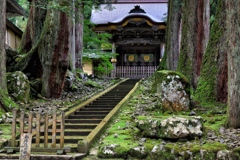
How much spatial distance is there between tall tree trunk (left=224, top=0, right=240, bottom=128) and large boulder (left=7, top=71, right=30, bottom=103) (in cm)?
635

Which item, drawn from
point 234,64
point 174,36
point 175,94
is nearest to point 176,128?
point 234,64

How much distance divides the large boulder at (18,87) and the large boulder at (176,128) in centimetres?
521

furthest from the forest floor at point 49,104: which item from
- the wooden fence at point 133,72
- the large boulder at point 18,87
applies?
the wooden fence at point 133,72

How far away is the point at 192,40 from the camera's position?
1075 cm

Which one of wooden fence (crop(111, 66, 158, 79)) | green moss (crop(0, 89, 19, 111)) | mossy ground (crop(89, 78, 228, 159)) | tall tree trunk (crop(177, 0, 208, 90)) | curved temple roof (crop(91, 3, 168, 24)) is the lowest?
mossy ground (crop(89, 78, 228, 159))

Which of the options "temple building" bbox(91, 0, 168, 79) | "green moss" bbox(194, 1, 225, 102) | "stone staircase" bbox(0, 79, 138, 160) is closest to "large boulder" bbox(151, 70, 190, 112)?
"green moss" bbox(194, 1, 225, 102)

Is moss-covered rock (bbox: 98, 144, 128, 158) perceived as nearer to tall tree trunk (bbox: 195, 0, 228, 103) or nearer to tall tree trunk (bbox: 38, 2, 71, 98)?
tall tree trunk (bbox: 195, 0, 228, 103)

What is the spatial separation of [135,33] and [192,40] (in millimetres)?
16217

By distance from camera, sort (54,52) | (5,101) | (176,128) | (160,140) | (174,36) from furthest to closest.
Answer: (174,36)
(54,52)
(5,101)
(160,140)
(176,128)

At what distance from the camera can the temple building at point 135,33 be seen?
24703 millimetres

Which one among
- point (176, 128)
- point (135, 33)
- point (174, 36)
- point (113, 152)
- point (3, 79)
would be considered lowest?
point (113, 152)

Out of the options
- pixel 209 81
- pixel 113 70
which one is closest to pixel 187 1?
pixel 209 81

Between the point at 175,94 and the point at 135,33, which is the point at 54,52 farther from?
the point at 135,33

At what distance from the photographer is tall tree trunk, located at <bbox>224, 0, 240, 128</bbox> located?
5.59m
